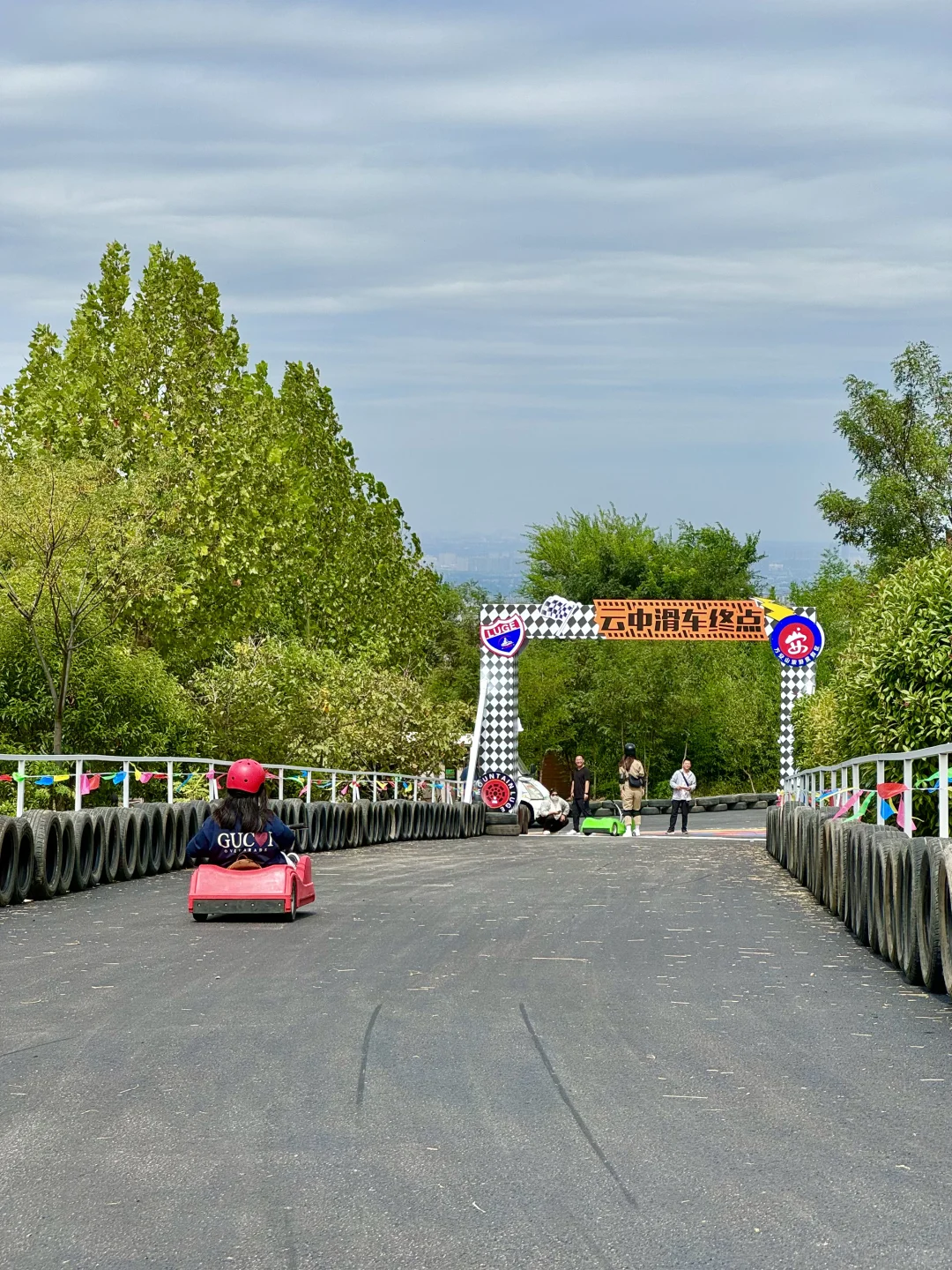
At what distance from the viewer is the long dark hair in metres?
12.9

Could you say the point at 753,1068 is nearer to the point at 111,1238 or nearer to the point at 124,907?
the point at 111,1238

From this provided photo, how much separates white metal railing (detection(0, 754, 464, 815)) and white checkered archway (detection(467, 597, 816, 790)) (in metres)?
1.40

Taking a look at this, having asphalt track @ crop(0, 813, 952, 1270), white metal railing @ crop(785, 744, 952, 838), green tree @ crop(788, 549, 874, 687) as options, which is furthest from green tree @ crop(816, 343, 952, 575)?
asphalt track @ crop(0, 813, 952, 1270)

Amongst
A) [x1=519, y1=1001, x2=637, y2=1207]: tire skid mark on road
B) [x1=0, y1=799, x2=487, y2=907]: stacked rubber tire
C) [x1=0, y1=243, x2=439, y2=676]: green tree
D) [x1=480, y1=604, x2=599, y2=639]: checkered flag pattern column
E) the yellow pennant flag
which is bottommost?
[x1=519, y1=1001, x2=637, y2=1207]: tire skid mark on road

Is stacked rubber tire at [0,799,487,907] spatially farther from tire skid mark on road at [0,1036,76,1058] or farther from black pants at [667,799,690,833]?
black pants at [667,799,690,833]

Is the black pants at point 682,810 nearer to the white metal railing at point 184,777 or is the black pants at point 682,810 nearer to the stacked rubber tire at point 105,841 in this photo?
the white metal railing at point 184,777

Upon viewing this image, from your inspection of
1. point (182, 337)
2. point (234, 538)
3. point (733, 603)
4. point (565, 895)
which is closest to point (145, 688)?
point (234, 538)

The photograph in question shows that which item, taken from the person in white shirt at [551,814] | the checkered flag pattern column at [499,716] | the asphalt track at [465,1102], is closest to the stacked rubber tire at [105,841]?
the asphalt track at [465,1102]

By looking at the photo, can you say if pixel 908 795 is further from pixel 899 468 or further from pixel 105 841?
pixel 899 468

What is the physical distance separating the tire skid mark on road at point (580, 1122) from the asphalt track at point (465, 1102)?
2cm

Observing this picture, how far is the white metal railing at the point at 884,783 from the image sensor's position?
997cm

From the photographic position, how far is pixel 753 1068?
266 inches

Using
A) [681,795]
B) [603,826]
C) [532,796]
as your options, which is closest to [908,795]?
[681,795]

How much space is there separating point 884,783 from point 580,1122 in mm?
7311
